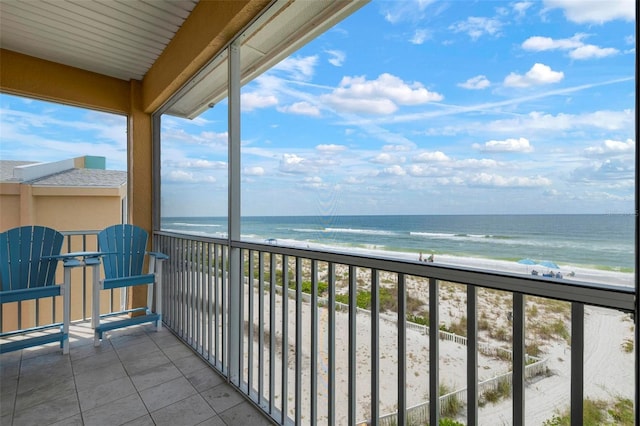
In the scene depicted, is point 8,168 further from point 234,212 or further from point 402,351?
point 402,351

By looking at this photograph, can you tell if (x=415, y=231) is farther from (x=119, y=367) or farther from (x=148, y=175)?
(x=148, y=175)

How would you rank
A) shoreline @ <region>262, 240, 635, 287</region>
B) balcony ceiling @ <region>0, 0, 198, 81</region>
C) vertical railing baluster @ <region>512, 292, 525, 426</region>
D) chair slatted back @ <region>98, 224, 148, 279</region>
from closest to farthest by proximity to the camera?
shoreline @ <region>262, 240, 635, 287</region> → vertical railing baluster @ <region>512, 292, 525, 426</region> → balcony ceiling @ <region>0, 0, 198, 81</region> → chair slatted back @ <region>98, 224, 148, 279</region>

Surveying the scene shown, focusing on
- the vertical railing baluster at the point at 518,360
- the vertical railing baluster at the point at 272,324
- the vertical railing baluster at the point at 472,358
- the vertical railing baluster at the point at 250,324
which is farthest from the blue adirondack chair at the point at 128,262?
the vertical railing baluster at the point at 518,360

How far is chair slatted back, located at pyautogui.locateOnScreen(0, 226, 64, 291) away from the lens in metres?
2.60

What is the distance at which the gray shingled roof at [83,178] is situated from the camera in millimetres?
3789

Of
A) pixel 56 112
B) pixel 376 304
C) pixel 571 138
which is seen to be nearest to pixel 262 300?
pixel 376 304

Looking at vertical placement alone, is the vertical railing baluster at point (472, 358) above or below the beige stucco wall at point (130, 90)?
below

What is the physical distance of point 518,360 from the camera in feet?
2.77

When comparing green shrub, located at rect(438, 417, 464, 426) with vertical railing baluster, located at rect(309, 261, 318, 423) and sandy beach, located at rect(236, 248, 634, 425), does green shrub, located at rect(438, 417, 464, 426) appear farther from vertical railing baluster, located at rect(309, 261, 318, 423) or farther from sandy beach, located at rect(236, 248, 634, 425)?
vertical railing baluster, located at rect(309, 261, 318, 423)

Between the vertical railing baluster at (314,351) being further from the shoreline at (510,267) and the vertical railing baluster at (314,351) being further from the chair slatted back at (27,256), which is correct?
the chair slatted back at (27,256)

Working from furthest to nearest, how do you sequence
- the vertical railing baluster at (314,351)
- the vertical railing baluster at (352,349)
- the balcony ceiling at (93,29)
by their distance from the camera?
the balcony ceiling at (93,29) < the vertical railing baluster at (314,351) < the vertical railing baluster at (352,349)

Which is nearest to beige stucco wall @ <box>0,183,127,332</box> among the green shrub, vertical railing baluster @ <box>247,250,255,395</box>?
vertical railing baluster @ <box>247,250,255,395</box>

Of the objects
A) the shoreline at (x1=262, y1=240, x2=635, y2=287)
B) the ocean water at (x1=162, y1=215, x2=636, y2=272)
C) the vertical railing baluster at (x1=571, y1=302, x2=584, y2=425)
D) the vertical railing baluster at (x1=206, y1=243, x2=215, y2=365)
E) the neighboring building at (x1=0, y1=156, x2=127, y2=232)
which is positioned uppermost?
the neighboring building at (x1=0, y1=156, x2=127, y2=232)

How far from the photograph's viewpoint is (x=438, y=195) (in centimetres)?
111
